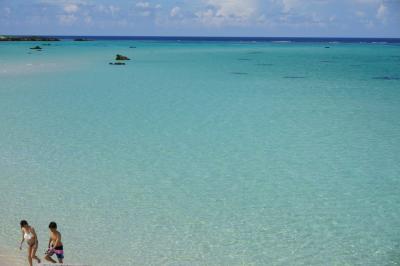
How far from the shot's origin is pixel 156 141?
25656mm

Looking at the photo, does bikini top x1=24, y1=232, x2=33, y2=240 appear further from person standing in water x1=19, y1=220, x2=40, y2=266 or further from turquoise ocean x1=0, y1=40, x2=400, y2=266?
turquoise ocean x1=0, y1=40, x2=400, y2=266

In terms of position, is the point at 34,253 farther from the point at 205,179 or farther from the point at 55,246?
the point at 205,179

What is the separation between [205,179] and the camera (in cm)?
1947

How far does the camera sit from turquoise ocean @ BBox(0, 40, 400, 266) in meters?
13.5

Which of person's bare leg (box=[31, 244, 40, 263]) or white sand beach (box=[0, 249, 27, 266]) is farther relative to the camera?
white sand beach (box=[0, 249, 27, 266])

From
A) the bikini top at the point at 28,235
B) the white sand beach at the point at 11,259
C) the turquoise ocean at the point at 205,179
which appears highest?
the bikini top at the point at 28,235

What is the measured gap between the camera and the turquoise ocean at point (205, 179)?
44.2ft

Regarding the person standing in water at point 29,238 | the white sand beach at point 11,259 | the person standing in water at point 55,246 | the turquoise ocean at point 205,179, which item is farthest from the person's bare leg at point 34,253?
the turquoise ocean at point 205,179

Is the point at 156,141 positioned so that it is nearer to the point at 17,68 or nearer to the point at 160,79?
the point at 160,79

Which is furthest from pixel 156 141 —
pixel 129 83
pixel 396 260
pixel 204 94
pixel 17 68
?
pixel 17 68

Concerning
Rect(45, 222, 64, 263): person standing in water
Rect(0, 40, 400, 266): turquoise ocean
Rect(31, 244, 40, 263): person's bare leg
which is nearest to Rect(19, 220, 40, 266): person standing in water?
Rect(31, 244, 40, 263): person's bare leg

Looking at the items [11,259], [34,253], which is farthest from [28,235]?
[11,259]

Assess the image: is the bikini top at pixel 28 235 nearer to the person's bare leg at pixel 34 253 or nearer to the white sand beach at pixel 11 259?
the person's bare leg at pixel 34 253

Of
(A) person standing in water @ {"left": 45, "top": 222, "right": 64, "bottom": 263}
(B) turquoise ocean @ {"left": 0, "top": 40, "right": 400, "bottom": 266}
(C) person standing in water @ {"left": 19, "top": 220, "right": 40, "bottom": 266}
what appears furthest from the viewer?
(B) turquoise ocean @ {"left": 0, "top": 40, "right": 400, "bottom": 266}
